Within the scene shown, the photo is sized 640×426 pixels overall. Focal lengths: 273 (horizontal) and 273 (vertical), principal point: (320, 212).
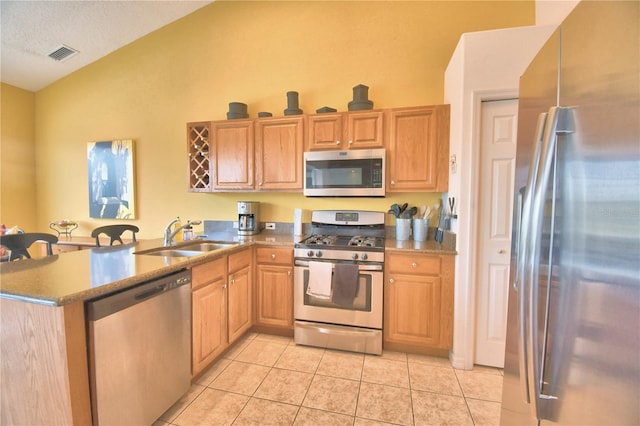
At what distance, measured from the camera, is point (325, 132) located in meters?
2.67

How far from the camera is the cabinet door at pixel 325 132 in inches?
104

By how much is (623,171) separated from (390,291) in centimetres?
196

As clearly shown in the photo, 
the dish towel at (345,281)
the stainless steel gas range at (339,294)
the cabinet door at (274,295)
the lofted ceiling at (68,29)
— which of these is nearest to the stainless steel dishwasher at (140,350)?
the cabinet door at (274,295)

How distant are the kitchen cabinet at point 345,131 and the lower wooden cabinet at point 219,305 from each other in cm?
127

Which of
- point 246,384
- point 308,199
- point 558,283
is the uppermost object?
point 308,199

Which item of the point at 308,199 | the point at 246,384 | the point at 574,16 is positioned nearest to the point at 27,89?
the point at 308,199

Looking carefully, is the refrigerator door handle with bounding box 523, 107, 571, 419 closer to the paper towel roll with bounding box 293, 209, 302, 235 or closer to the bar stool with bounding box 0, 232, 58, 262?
the paper towel roll with bounding box 293, 209, 302, 235

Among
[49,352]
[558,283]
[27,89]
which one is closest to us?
[558,283]

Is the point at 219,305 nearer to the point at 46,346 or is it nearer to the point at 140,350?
the point at 140,350

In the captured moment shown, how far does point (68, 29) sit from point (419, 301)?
15.2 ft

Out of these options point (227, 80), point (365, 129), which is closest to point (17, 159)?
point (227, 80)

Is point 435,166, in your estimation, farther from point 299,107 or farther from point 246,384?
point 246,384

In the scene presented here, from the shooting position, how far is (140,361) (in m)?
1.43

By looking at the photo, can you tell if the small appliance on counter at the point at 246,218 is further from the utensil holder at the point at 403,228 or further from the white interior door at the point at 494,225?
the white interior door at the point at 494,225
